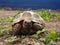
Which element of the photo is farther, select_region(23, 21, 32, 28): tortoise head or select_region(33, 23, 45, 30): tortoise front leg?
select_region(33, 23, 45, 30): tortoise front leg

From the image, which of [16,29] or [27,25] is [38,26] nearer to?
[27,25]

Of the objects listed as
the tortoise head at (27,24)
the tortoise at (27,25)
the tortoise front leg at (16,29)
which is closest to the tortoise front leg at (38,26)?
the tortoise at (27,25)

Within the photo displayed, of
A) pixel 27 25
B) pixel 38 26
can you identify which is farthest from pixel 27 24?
pixel 38 26

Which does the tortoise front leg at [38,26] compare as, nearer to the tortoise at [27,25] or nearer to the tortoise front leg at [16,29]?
the tortoise at [27,25]

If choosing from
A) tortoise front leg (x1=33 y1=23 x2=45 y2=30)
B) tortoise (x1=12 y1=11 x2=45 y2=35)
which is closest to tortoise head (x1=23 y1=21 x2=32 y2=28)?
tortoise (x1=12 y1=11 x2=45 y2=35)

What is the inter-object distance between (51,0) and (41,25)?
4.97 metres

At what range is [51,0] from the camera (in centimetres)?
984

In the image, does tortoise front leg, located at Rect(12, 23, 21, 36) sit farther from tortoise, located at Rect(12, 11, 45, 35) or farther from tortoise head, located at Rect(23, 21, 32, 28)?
tortoise head, located at Rect(23, 21, 32, 28)

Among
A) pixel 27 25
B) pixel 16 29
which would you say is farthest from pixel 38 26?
pixel 16 29

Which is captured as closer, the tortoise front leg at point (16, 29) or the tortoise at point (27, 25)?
the tortoise at point (27, 25)

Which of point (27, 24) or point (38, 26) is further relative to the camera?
point (38, 26)

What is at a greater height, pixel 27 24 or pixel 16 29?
pixel 27 24

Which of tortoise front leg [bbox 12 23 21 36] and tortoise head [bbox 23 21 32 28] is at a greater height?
tortoise head [bbox 23 21 32 28]

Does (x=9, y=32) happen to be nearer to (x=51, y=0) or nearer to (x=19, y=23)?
(x=19, y=23)
